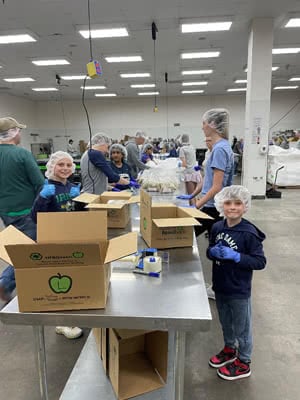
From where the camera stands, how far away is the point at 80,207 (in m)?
1.97

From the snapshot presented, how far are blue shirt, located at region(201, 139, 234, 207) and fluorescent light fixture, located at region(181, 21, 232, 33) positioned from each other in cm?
407

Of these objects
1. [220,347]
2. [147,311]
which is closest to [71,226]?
[147,311]

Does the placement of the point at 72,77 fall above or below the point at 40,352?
above

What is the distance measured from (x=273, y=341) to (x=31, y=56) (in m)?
7.15

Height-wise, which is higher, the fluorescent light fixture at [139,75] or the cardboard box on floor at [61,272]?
the fluorescent light fixture at [139,75]

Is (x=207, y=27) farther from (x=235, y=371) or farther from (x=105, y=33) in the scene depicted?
(x=235, y=371)

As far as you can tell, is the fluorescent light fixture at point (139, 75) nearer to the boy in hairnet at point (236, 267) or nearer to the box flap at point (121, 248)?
the boy in hairnet at point (236, 267)

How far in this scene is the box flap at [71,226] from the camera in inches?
42.8

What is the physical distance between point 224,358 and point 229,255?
0.69m

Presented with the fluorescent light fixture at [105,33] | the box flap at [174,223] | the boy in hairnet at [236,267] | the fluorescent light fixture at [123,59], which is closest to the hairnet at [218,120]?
the boy in hairnet at [236,267]

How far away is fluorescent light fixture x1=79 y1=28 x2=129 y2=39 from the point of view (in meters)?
5.22

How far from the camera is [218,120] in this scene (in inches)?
78.0

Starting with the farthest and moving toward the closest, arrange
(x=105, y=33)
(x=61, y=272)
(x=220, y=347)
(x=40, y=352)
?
(x=105, y=33) → (x=220, y=347) → (x=40, y=352) → (x=61, y=272)

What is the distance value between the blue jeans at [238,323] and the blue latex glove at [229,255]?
0.89 feet
